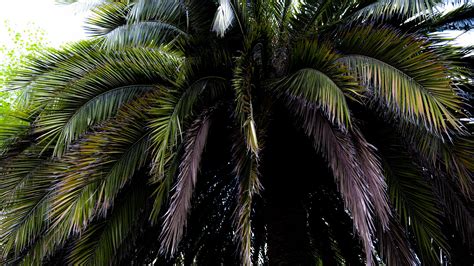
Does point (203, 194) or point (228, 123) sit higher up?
point (228, 123)

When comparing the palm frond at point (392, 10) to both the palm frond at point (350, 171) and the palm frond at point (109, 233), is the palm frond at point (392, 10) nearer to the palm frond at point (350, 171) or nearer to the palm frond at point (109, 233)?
the palm frond at point (350, 171)

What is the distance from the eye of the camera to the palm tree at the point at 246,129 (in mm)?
3701

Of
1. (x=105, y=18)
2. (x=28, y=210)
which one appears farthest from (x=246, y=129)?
(x=105, y=18)

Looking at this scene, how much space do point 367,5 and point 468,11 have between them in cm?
126

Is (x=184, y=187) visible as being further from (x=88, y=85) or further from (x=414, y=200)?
(x=414, y=200)

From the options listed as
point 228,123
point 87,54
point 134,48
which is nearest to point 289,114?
point 228,123

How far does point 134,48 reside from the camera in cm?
459

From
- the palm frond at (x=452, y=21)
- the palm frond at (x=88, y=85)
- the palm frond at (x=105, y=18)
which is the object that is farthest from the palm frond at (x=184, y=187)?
the palm frond at (x=452, y=21)

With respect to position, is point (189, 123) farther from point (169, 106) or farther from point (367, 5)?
point (367, 5)

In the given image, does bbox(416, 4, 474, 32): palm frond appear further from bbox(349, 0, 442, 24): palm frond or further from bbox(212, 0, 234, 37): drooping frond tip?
bbox(212, 0, 234, 37): drooping frond tip

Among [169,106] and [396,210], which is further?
[396,210]

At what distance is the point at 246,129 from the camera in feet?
12.3

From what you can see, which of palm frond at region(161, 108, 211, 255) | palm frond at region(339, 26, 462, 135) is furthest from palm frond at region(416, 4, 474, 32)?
palm frond at region(161, 108, 211, 255)

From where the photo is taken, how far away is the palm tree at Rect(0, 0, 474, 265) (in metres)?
3.70
